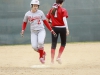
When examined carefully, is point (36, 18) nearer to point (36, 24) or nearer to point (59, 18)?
point (36, 24)

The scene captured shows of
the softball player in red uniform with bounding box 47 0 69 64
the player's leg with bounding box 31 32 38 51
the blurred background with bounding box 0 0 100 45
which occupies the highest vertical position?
the softball player in red uniform with bounding box 47 0 69 64

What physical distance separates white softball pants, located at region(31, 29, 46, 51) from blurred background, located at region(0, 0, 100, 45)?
22.7 ft

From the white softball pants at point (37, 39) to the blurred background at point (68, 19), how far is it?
6.91 meters

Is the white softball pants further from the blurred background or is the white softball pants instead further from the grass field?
the blurred background

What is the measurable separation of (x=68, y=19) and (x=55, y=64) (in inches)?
267

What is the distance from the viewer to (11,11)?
642 inches

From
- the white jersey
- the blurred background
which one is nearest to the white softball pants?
the white jersey

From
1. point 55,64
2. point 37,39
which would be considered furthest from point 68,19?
point 37,39

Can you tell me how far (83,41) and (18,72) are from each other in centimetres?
907

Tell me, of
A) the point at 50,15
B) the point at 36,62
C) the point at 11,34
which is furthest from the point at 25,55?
the point at 11,34

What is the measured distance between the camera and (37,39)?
30.9 feet

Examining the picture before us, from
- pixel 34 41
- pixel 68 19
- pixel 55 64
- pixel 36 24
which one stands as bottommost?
pixel 68 19

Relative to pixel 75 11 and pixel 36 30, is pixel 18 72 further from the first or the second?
pixel 75 11

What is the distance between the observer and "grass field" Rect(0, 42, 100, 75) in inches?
318
